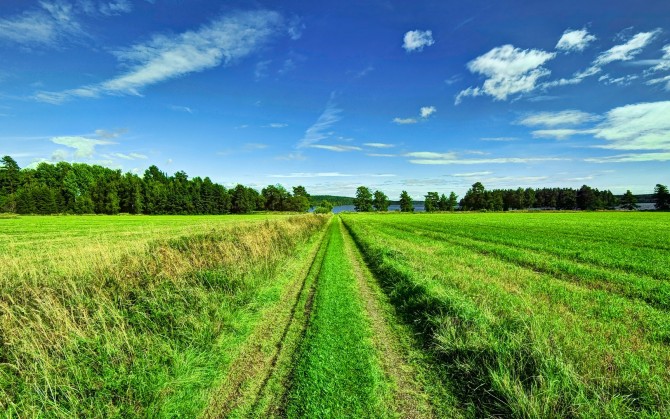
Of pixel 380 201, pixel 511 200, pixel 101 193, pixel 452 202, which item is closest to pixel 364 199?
pixel 380 201

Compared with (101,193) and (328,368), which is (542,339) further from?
(101,193)

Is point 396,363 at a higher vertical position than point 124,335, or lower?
lower

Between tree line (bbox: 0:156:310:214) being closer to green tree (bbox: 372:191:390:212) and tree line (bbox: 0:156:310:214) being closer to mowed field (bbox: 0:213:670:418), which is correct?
green tree (bbox: 372:191:390:212)

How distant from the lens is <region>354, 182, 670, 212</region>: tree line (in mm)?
147000

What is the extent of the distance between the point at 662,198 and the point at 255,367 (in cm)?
17692

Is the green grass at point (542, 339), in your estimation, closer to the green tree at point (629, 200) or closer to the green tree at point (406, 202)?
the green tree at point (406, 202)

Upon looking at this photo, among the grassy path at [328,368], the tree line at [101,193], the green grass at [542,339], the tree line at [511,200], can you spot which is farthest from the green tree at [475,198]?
the grassy path at [328,368]

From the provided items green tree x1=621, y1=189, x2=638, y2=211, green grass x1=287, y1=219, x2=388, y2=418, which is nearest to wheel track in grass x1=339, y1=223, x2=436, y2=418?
green grass x1=287, y1=219, x2=388, y2=418

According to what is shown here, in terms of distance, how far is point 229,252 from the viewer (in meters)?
13.2

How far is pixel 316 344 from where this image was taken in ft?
22.1

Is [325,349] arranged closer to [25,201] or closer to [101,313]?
[101,313]

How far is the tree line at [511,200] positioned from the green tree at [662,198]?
17859 mm

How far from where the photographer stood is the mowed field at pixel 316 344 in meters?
4.57

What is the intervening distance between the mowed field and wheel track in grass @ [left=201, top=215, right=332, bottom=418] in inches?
1.3
